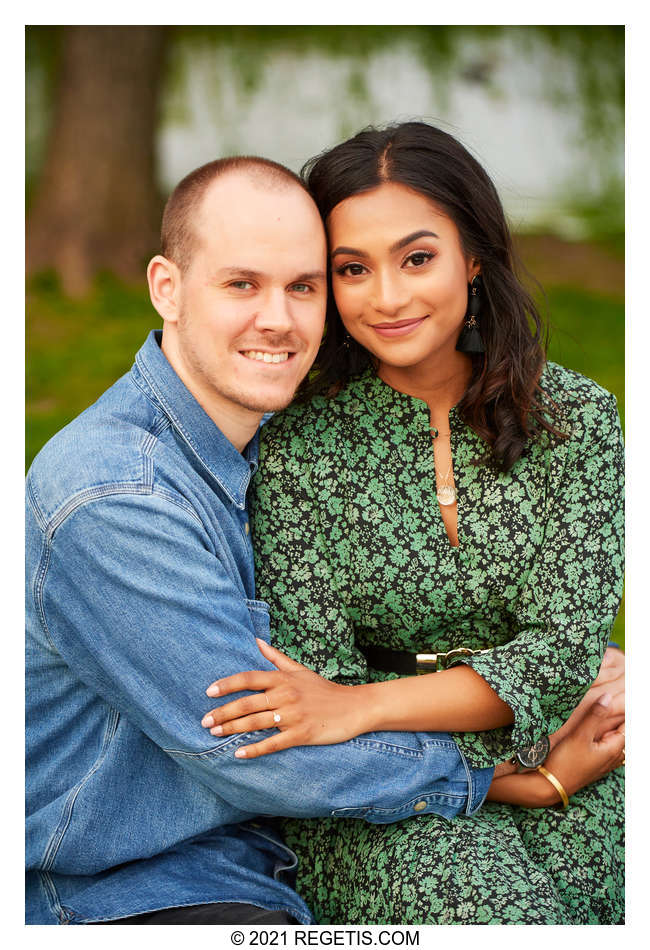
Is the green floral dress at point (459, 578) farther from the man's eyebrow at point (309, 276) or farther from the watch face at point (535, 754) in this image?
the man's eyebrow at point (309, 276)

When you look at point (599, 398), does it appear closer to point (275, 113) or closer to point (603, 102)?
point (603, 102)

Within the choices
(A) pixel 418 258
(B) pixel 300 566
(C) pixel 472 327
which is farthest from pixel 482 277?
(B) pixel 300 566

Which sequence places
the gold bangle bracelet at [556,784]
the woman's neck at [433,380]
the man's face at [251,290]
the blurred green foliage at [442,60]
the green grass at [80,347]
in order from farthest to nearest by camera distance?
the green grass at [80,347] → the blurred green foliage at [442,60] → the woman's neck at [433,380] → the gold bangle bracelet at [556,784] → the man's face at [251,290]

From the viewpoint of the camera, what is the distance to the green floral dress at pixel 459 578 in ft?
8.46

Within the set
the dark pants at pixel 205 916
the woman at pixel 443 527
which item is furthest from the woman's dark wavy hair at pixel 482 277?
the dark pants at pixel 205 916

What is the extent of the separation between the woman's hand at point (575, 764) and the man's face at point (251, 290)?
1223 millimetres

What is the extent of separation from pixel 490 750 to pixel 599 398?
0.99m

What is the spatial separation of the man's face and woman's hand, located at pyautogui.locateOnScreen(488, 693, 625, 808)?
1.22m

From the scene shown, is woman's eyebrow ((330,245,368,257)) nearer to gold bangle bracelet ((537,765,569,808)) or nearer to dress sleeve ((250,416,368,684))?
dress sleeve ((250,416,368,684))

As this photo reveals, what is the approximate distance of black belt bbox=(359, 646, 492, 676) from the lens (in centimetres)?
276

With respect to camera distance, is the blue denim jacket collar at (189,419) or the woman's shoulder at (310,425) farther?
the woman's shoulder at (310,425)

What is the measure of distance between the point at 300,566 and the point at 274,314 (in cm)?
69

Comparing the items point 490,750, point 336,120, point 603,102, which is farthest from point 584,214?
point 490,750

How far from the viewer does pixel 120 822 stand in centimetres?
238
